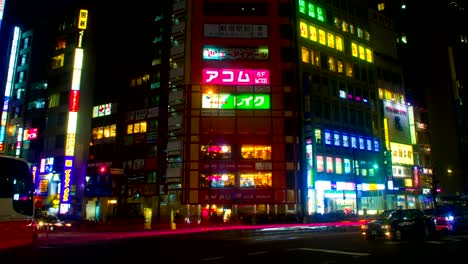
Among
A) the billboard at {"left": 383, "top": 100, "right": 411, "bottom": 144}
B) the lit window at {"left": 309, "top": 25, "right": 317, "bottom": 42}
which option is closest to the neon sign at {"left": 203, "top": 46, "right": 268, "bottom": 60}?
the lit window at {"left": 309, "top": 25, "right": 317, "bottom": 42}

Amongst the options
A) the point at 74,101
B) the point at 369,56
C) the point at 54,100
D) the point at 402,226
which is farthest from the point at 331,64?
the point at 54,100

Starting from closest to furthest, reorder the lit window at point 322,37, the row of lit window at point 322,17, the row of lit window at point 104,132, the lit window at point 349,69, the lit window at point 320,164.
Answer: the lit window at point 320,164 < the row of lit window at point 322,17 < the lit window at point 322,37 < the lit window at point 349,69 < the row of lit window at point 104,132

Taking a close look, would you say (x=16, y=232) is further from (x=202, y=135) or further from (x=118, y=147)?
(x=118, y=147)

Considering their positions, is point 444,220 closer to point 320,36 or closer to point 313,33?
point 313,33

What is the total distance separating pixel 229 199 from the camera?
52.0 meters

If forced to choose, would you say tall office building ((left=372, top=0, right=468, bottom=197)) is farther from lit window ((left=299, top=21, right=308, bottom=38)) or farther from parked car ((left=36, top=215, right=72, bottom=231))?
parked car ((left=36, top=215, right=72, bottom=231))

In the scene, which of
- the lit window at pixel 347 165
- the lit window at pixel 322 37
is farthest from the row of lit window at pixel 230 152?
the lit window at pixel 322 37

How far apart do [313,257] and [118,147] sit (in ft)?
186

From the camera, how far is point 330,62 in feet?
205

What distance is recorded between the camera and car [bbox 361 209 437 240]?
2188cm

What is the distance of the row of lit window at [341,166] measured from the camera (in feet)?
188

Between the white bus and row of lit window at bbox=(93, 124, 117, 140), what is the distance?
53.5m

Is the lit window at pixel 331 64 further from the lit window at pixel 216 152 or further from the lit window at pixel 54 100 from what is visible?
the lit window at pixel 54 100

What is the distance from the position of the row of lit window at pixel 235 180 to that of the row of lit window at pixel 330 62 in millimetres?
18098
